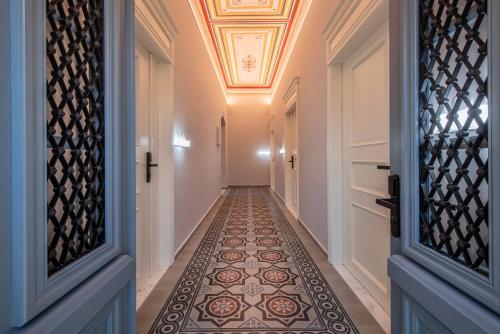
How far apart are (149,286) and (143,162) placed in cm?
99

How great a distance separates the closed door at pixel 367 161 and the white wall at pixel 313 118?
0.32 m

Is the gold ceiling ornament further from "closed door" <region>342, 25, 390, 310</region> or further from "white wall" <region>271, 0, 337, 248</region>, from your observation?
"closed door" <region>342, 25, 390, 310</region>

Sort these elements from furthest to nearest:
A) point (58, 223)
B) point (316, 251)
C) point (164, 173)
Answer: point (316, 251) < point (164, 173) < point (58, 223)

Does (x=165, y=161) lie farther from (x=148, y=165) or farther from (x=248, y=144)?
(x=248, y=144)

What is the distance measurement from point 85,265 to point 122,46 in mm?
694

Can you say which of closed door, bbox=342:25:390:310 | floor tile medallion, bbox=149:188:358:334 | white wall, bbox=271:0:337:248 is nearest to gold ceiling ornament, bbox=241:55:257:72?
white wall, bbox=271:0:337:248

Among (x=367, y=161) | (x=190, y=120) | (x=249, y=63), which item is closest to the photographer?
(x=367, y=161)

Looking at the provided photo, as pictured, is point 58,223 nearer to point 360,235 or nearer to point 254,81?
point 360,235

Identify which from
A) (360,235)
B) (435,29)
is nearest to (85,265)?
(435,29)

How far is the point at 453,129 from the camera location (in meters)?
0.78

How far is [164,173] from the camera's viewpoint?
7.73 ft

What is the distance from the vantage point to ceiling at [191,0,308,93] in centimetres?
378

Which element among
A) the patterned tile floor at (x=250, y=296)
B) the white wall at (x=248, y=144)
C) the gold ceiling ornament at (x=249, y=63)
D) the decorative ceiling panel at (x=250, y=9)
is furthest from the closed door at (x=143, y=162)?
the white wall at (x=248, y=144)

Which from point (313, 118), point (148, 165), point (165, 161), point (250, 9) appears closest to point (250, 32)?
point (250, 9)
